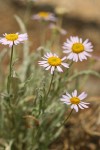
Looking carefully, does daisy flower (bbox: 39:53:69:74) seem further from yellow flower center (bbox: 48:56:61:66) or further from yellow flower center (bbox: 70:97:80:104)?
yellow flower center (bbox: 70:97:80:104)

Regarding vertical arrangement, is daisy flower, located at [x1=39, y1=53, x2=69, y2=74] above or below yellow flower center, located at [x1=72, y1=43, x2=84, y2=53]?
below

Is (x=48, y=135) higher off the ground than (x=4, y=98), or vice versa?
(x=4, y=98)

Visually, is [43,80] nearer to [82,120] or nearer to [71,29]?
[82,120]

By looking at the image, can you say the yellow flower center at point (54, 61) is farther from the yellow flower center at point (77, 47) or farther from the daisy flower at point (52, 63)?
the yellow flower center at point (77, 47)

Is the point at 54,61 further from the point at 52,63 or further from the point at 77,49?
the point at 77,49

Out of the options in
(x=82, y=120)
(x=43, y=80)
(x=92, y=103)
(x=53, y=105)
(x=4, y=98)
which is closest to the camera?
(x=43, y=80)

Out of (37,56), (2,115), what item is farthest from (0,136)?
(37,56)

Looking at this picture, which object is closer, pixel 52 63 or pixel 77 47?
pixel 52 63

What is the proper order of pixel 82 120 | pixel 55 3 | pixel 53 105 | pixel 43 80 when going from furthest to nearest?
pixel 55 3 < pixel 82 120 < pixel 53 105 < pixel 43 80

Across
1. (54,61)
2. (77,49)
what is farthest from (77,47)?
(54,61)

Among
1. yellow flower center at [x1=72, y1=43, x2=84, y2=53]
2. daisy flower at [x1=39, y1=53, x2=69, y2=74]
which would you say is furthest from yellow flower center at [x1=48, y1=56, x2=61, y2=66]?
yellow flower center at [x1=72, y1=43, x2=84, y2=53]

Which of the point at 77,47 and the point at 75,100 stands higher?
the point at 77,47
